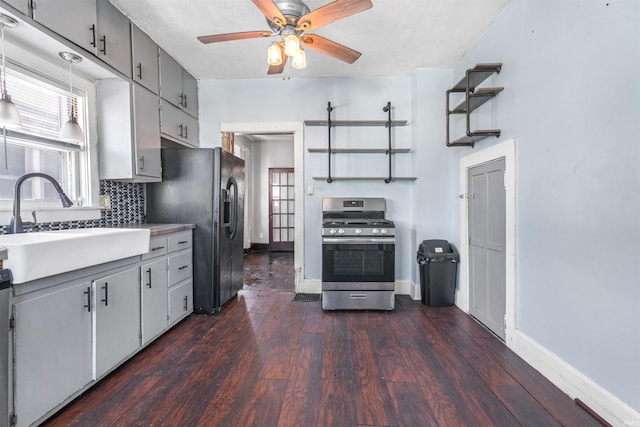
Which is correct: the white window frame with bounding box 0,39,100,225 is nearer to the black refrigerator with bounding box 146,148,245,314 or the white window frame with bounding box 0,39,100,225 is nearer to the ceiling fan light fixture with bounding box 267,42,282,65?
the black refrigerator with bounding box 146,148,245,314

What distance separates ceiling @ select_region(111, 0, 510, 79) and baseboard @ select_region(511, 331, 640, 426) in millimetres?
2522

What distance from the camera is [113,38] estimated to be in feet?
7.48

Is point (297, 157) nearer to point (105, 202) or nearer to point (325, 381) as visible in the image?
point (105, 202)

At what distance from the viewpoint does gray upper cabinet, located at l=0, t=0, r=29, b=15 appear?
1599 mm

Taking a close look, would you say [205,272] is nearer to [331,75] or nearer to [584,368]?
[331,75]

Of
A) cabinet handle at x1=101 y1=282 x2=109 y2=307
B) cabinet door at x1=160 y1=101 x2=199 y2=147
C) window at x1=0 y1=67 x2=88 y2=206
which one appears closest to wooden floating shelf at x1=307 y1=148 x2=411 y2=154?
cabinet door at x1=160 y1=101 x2=199 y2=147

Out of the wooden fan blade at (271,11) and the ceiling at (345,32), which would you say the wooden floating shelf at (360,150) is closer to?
the ceiling at (345,32)

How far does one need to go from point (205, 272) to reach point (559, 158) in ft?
9.62

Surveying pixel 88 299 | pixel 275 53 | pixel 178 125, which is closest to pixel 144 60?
pixel 178 125

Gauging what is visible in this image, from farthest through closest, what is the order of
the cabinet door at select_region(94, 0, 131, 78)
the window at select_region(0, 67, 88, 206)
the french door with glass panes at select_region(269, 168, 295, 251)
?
the french door with glass panes at select_region(269, 168, 295, 251) < the cabinet door at select_region(94, 0, 131, 78) < the window at select_region(0, 67, 88, 206)

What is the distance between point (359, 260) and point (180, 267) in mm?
1706

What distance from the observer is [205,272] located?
2.91m

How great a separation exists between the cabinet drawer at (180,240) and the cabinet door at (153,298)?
0.16 m

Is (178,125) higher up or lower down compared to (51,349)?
higher up
